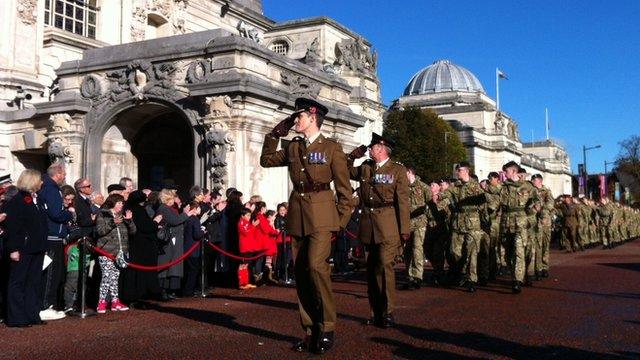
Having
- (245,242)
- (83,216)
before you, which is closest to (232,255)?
(245,242)

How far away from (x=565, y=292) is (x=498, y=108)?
7691 cm

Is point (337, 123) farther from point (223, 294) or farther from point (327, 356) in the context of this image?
point (327, 356)

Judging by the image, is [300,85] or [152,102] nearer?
[152,102]

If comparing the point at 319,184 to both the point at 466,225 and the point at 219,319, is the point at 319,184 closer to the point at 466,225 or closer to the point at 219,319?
the point at 219,319

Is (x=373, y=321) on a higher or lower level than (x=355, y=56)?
lower

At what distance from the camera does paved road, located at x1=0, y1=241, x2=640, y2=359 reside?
6324mm

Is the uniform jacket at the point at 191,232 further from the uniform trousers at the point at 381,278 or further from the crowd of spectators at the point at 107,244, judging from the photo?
the uniform trousers at the point at 381,278

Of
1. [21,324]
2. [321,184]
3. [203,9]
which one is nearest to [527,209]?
[321,184]

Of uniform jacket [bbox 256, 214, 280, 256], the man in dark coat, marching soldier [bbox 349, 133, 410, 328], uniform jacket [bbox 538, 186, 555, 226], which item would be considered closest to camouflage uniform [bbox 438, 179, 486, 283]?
uniform jacket [bbox 538, 186, 555, 226]

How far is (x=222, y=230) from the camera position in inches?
495

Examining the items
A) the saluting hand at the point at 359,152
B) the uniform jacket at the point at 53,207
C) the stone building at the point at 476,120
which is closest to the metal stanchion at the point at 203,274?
the uniform jacket at the point at 53,207

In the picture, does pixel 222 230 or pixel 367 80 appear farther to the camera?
pixel 367 80

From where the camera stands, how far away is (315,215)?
20.9 ft

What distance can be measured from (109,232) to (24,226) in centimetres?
139
